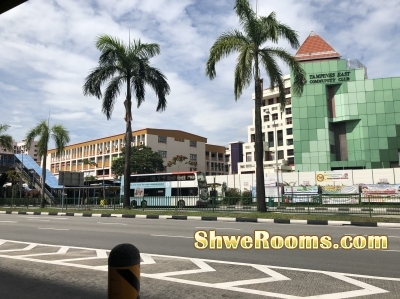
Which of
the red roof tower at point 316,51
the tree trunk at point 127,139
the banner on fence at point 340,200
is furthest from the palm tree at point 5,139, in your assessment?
the red roof tower at point 316,51

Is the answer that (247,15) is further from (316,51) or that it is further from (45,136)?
(316,51)

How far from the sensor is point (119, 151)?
79500 millimetres

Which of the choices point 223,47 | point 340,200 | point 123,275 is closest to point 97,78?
point 223,47

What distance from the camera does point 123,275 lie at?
2.76m

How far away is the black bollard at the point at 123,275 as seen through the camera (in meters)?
2.75

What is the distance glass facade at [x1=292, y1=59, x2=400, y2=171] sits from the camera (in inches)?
2157

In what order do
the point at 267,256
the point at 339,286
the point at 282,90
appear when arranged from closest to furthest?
1. the point at 339,286
2. the point at 267,256
3. the point at 282,90

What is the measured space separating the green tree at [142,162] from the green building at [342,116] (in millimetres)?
25142

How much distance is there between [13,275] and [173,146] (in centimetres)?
7590

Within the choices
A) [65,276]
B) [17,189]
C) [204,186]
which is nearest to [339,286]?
[65,276]

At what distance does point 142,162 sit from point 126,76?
1588 inches

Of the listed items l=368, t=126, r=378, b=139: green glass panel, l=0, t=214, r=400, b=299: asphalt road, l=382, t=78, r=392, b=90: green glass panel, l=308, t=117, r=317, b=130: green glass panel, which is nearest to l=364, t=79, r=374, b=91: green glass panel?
l=382, t=78, r=392, b=90: green glass panel

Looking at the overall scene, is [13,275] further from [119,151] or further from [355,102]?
[119,151]

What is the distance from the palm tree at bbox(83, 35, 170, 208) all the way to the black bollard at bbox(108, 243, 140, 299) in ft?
73.5
